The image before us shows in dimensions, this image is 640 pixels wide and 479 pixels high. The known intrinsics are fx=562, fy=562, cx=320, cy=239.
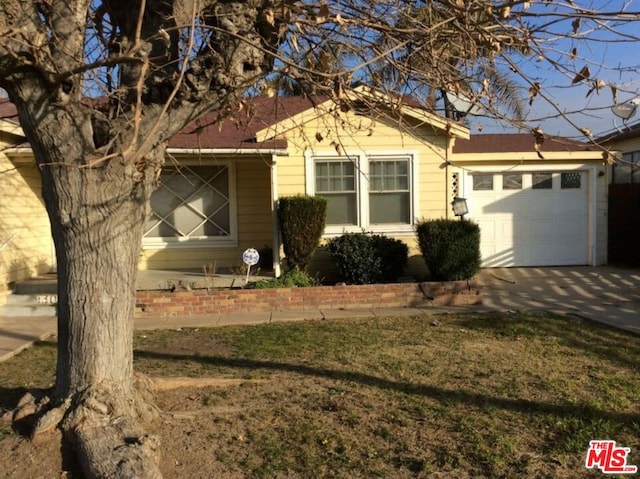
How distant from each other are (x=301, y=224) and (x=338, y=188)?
4.72ft

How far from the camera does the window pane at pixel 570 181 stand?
12.8m

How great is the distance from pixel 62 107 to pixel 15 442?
2.24 meters

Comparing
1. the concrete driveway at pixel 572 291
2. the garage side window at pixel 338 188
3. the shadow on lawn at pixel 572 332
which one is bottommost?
the shadow on lawn at pixel 572 332

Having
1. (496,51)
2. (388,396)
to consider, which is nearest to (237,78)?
(496,51)

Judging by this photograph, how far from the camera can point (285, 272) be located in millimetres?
10484

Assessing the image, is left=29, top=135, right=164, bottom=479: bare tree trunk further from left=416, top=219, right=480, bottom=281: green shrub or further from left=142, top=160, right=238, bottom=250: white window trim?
left=142, top=160, right=238, bottom=250: white window trim

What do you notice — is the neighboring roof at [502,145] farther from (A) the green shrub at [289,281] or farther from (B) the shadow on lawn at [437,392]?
(B) the shadow on lawn at [437,392]

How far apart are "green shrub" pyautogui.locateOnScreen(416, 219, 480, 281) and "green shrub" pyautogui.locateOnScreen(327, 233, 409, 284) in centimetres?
57

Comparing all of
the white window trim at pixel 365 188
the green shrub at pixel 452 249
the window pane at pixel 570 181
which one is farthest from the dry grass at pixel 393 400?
the window pane at pixel 570 181

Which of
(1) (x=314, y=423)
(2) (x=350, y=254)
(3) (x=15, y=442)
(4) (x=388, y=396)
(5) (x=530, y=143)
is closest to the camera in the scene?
(3) (x=15, y=442)

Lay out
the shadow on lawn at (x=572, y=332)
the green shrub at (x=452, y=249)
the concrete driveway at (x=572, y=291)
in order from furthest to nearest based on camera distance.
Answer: the green shrub at (x=452, y=249) < the concrete driveway at (x=572, y=291) < the shadow on lawn at (x=572, y=332)

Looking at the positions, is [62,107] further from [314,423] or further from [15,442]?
[314,423]

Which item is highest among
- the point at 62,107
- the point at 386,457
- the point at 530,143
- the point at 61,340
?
the point at 530,143

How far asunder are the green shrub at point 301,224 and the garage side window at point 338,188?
85 cm
